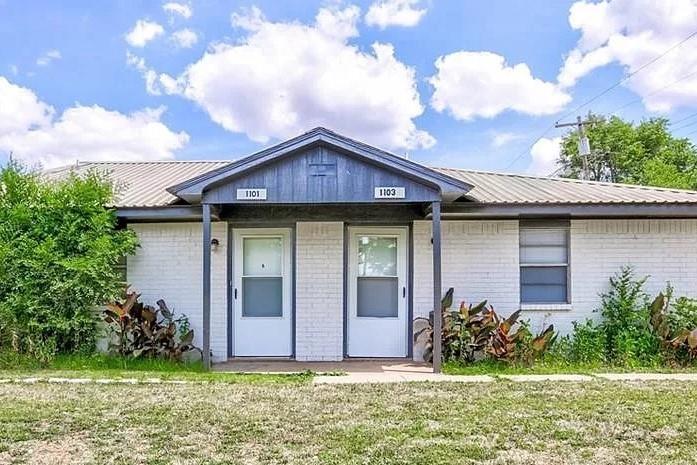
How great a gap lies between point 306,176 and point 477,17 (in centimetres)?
825

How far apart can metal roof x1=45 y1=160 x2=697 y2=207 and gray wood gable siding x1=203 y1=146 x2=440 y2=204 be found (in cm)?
130

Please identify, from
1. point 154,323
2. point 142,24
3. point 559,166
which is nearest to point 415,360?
point 154,323

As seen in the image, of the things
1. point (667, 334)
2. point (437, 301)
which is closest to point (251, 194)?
point (437, 301)

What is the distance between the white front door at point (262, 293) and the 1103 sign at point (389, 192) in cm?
212

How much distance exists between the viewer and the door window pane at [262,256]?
973 centimetres

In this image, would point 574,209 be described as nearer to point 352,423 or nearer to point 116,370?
point 352,423

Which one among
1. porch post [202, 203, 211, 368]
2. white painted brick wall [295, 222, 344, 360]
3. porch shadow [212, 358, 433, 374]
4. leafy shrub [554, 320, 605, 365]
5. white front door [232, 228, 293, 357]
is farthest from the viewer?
white front door [232, 228, 293, 357]

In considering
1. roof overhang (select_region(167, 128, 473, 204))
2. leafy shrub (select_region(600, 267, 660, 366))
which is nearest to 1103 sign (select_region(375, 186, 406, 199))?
roof overhang (select_region(167, 128, 473, 204))

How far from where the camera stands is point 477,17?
14.1 meters

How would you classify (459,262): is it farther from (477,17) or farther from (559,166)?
(559,166)

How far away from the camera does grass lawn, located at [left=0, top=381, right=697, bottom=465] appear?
4539mm

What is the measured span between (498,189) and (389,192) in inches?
106

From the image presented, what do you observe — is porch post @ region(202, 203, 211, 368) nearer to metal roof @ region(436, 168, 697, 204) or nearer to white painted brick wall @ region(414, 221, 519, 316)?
white painted brick wall @ region(414, 221, 519, 316)

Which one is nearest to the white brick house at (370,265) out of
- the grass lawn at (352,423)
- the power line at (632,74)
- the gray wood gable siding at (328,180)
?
the gray wood gable siding at (328,180)
